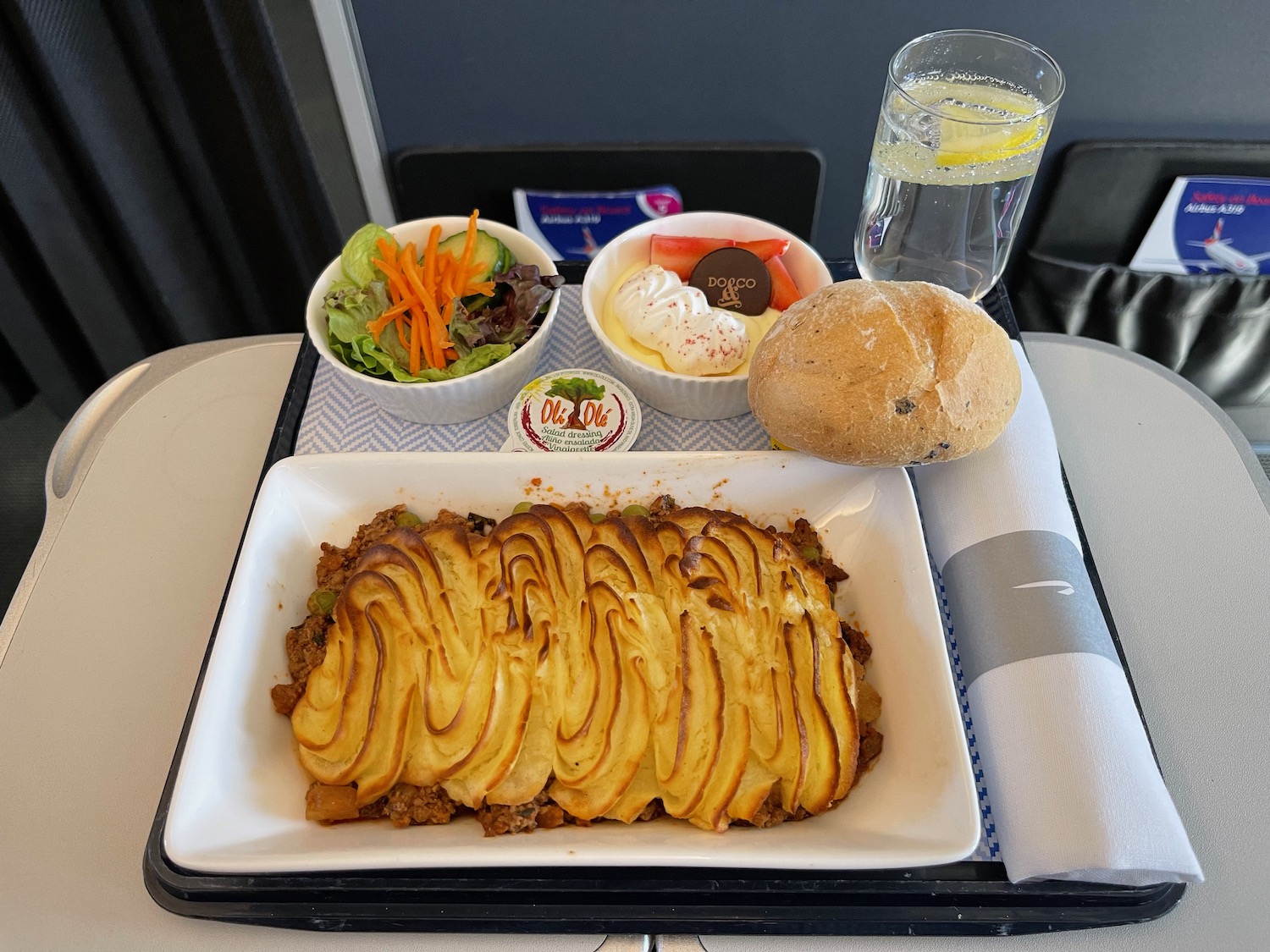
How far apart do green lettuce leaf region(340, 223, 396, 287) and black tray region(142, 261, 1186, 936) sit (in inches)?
37.8

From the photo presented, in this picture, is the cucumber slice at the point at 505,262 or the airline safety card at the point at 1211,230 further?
the airline safety card at the point at 1211,230

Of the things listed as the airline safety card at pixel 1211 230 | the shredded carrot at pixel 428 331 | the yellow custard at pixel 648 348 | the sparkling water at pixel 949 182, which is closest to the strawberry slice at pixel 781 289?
the yellow custard at pixel 648 348

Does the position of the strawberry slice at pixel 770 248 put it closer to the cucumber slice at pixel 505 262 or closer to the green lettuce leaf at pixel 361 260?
the cucumber slice at pixel 505 262

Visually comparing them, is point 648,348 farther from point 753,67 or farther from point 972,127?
point 753,67

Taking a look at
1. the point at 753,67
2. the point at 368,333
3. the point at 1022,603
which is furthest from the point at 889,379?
the point at 753,67

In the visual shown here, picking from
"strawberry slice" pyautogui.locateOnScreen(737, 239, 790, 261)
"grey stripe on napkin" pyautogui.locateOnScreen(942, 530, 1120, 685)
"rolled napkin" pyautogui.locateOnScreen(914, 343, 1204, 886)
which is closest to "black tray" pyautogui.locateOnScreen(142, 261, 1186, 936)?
"rolled napkin" pyautogui.locateOnScreen(914, 343, 1204, 886)

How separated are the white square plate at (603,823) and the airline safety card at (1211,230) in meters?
1.42

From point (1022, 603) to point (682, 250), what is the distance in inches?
33.6

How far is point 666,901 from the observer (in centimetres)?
107

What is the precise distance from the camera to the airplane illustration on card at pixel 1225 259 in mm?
2133

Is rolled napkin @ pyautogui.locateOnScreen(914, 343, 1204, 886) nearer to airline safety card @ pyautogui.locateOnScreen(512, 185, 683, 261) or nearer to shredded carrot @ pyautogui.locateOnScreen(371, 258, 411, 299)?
shredded carrot @ pyautogui.locateOnScreen(371, 258, 411, 299)

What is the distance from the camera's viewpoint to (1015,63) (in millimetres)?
1433

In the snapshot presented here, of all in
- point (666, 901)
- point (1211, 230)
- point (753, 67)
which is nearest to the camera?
point (666, 901)

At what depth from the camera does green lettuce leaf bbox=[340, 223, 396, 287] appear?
1.52 m
